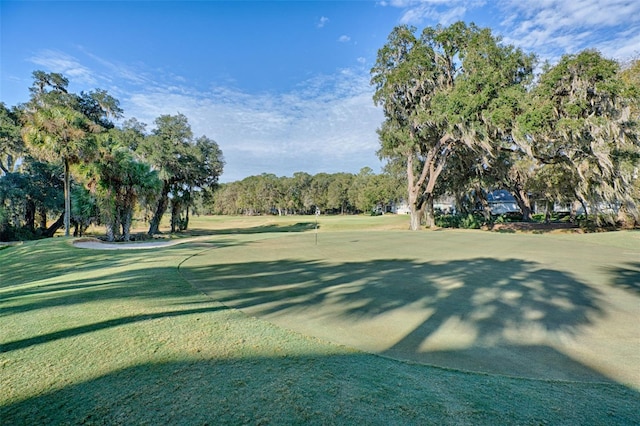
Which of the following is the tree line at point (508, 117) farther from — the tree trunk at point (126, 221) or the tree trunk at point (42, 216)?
the tree trunk at point (42, 216)

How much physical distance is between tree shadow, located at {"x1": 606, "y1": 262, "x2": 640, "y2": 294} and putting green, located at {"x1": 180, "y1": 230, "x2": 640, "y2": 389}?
0.03 meters

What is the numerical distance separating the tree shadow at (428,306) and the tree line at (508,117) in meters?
15.3

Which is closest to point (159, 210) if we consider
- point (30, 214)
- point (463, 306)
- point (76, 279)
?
point (30, 214)

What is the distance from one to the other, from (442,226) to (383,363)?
108 ft

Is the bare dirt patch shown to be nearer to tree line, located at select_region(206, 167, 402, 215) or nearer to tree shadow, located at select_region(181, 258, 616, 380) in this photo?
tree shadow, located at select_region(181, 258, 616, 380)

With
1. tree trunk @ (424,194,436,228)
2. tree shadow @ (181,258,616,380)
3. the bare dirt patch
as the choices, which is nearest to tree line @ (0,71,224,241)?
tree shadow @ (181,258,616,380)

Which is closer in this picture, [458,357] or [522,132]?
[458,357]

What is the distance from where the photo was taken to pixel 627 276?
847 centimetres

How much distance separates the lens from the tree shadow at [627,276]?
24.3ft

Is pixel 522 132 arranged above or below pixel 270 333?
above

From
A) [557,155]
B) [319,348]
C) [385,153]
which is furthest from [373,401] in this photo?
[385,153]

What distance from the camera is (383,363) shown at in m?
3.33

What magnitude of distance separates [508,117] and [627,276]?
1503 centimetres

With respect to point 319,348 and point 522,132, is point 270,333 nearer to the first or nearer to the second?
point 319,348
